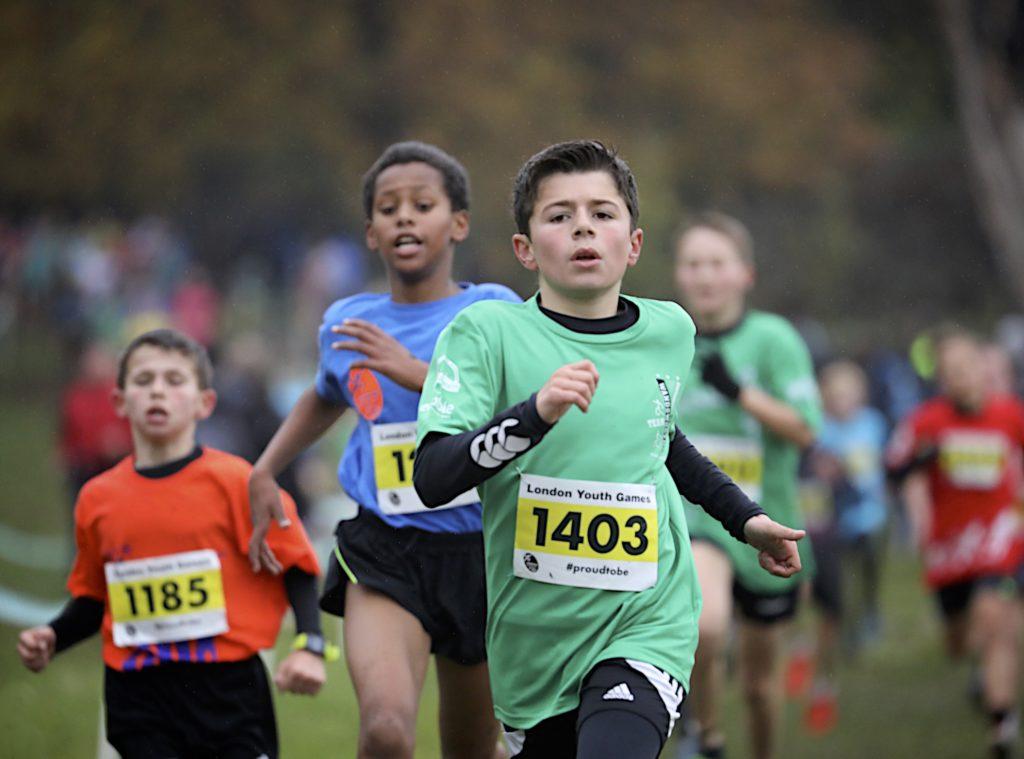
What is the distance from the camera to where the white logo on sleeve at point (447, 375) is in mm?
4113

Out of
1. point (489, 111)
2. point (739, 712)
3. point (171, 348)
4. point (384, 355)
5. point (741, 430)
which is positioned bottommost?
point (739, 712)

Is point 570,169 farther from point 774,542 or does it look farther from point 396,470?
point 396,470

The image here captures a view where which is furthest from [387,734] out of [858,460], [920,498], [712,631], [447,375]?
[858,460]

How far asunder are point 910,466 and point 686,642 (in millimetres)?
5424

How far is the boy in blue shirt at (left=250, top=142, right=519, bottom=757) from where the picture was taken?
500cm

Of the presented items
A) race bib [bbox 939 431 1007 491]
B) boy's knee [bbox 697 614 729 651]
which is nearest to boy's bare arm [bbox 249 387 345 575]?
boy's knee [bbox 697 614 729 651]

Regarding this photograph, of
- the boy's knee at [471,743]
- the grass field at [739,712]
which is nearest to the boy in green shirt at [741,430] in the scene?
the grass field at [739,712]

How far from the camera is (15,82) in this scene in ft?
83.3

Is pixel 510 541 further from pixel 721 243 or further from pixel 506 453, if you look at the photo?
pixel 721 243

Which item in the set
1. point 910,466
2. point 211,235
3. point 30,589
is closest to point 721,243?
point 910,466

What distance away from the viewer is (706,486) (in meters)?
4.48

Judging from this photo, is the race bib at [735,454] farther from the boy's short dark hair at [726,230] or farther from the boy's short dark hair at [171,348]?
the boy's short dark hair at [171,348]

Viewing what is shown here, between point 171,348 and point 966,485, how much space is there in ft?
17.9

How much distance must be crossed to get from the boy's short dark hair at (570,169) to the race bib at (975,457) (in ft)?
17.8
